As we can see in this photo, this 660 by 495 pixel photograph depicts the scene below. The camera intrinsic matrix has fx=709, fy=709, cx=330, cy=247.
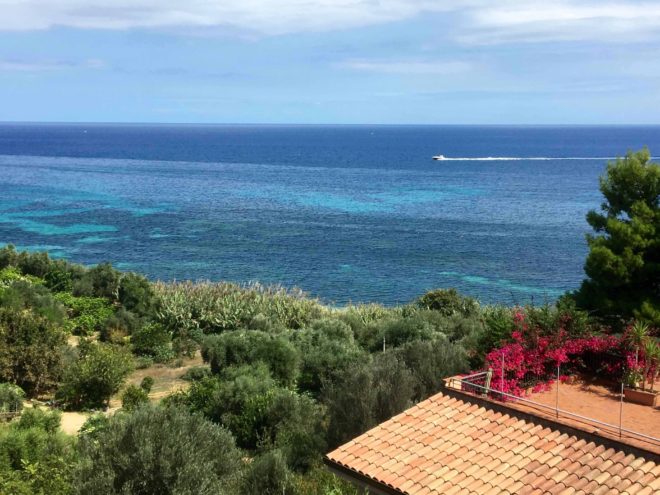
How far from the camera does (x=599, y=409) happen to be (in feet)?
33.6

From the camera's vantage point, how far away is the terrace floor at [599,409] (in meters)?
9.03

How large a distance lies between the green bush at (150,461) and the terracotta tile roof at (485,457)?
1.81 metres

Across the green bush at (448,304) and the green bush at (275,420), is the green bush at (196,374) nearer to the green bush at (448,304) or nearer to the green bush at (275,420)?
the green bush at (275,420)

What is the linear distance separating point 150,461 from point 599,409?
6.33 metres

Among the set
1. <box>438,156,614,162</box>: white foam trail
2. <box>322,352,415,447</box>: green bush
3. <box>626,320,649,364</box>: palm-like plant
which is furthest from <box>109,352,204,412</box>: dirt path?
<box>438,156,614,162</box>: white foam trail

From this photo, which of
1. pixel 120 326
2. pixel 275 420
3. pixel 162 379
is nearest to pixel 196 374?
pixel 162 379

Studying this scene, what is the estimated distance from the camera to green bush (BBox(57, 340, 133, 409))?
712 inches

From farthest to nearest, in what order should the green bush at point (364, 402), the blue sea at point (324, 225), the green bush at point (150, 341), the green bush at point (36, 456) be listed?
the blue sea at point (324, 225), the green bush at point (150, 341), the green bush at point (364, 402), the green bush at point (36, 456)

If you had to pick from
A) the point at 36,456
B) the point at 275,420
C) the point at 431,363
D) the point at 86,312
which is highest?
the point at 431,363

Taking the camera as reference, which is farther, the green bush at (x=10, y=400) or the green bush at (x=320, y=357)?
the green bush at (x=320, y=357)

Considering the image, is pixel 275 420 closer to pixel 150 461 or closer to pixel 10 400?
pixel 150 461

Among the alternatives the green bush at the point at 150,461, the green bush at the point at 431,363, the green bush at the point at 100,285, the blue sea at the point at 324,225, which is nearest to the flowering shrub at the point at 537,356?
the green bush at the point at 431,363

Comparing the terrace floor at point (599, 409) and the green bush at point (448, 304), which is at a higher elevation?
the terrace floor at point (599, 409)

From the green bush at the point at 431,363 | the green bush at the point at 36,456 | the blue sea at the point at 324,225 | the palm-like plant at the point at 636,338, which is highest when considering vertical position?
the palm-like plant at the point at 636,338
